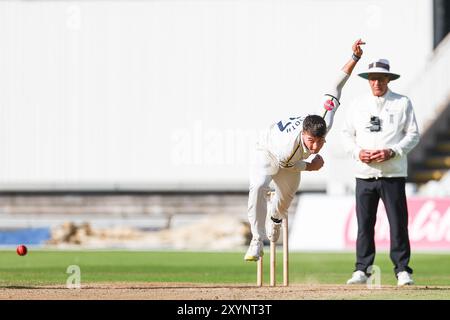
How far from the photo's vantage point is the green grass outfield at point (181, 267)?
492 inches

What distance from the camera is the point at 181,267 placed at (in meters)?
15.0

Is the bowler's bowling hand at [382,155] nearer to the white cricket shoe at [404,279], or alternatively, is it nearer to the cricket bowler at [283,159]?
the cricket bowler at [283,159]

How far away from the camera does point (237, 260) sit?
16.7m

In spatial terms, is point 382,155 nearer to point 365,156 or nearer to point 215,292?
point 365,156

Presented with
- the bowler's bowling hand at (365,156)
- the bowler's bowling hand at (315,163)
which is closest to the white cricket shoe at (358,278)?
the bowler's bowling hand at (365,156)

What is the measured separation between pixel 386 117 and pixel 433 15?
14.1m

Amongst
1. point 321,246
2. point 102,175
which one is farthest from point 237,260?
point 102,175

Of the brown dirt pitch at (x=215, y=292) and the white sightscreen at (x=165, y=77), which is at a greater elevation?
the white sightscreen at (x=165, y=77)

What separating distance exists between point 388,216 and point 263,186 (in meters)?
1.56

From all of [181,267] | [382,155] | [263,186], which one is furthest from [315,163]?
[181,267]

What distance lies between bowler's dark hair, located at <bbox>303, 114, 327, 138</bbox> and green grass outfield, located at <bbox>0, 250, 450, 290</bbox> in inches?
94.3

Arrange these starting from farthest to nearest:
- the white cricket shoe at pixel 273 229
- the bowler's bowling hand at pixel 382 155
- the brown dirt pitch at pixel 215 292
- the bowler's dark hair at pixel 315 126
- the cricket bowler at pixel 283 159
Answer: the bowler's bowling hand at pixel 382 155 < the white cricket shoe at pixel 273 229 < the cricket bowler at pixel 283 159 < the bowler's dark hair at pixel 315 126 < the brown dirt pitch at pixel 215 292

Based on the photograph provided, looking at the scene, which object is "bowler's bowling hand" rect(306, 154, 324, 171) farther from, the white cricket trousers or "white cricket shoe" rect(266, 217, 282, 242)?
"white cricket shoe" rect(266, 217, 282, 242)

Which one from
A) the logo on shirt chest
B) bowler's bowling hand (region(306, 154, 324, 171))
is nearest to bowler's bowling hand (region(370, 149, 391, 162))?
bowler's bowling hand (region(306, 154, 324, 171))
